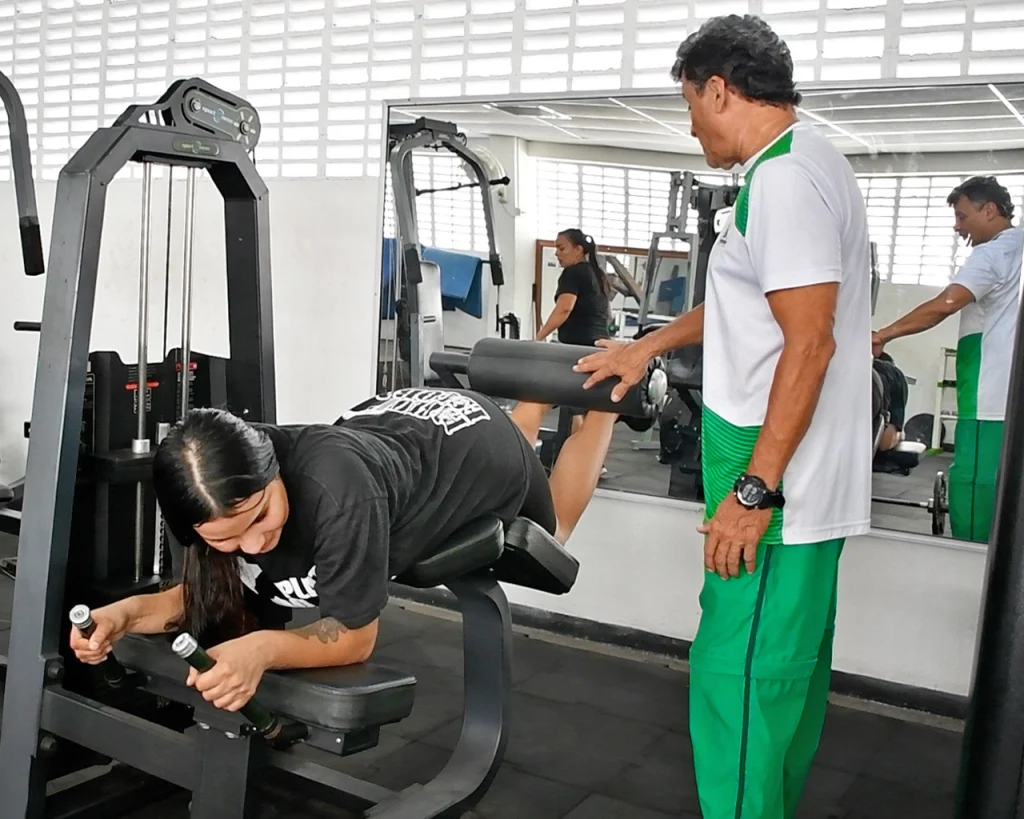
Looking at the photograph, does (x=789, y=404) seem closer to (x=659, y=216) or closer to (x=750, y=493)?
(x=750, y=493)

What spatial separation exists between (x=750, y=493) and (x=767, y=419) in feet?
0.38

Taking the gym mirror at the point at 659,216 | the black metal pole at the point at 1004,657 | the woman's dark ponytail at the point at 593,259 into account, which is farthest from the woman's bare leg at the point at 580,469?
the black metal pole at the point at 1004,657

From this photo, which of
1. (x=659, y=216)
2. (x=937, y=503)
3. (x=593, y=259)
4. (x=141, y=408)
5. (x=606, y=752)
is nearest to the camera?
(x=141, y=408)

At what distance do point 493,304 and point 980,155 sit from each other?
149 cm

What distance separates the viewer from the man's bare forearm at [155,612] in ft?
6.13

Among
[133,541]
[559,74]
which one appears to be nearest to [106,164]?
[133,541]

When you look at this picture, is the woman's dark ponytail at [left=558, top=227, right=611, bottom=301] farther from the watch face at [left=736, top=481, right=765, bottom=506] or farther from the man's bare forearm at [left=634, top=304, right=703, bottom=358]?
the watch face at [left=736, top=481, right=765, bottom=506]

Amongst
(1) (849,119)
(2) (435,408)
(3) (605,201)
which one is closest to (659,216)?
(3) (605,201)

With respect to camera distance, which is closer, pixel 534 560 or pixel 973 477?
pixel 534 560

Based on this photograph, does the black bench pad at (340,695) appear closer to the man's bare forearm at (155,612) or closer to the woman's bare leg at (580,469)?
the man's bare forearm at (155,612)

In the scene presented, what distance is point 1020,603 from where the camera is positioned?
0.58m

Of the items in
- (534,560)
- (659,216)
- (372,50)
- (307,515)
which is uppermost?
(372,50)

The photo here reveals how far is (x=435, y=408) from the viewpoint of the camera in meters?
2.03

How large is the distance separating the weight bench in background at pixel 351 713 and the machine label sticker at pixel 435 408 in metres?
0.21
